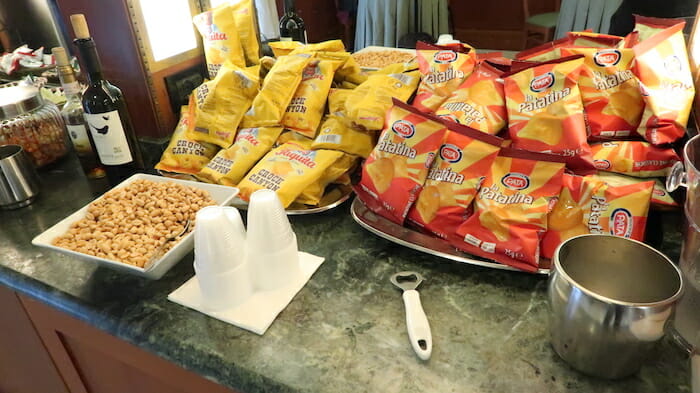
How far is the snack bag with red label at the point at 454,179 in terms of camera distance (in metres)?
0.70

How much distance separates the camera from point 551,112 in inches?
27.4

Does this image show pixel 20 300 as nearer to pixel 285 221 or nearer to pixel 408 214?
pixel 285 221

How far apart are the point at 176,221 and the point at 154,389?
0.27 m

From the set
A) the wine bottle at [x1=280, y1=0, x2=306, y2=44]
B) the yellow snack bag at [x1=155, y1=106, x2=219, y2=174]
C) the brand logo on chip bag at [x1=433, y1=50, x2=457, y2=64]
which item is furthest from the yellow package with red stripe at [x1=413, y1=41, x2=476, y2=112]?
the wine bottle at [x1=280, y1=0, x2=306, y2=44]

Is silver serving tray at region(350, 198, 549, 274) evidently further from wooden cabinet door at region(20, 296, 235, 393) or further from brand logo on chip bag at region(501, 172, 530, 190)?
wooden cabinet door at region(20, 296, 235, 393)

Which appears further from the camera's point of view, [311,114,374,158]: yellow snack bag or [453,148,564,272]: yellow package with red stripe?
[311,114,374,158]: yellow snack bag

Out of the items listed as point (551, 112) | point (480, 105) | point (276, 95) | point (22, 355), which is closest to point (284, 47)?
point (276, 95)

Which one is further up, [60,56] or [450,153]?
[60,56]

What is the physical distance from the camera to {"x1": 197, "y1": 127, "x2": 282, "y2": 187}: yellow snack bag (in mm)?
910

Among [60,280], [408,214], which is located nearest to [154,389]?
[60,280]

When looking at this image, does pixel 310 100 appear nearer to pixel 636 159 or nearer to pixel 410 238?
pixel 410 238

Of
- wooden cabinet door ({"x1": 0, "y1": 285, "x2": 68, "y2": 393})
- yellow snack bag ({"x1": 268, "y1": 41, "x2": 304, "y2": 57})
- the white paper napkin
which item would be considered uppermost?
yellow snack bag ({"x1": 268, "y1": 41, "x2": 304, "y2": 57})

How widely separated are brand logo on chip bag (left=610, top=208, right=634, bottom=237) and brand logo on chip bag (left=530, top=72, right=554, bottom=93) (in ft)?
0.70

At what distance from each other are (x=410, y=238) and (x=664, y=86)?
0.45 metres
